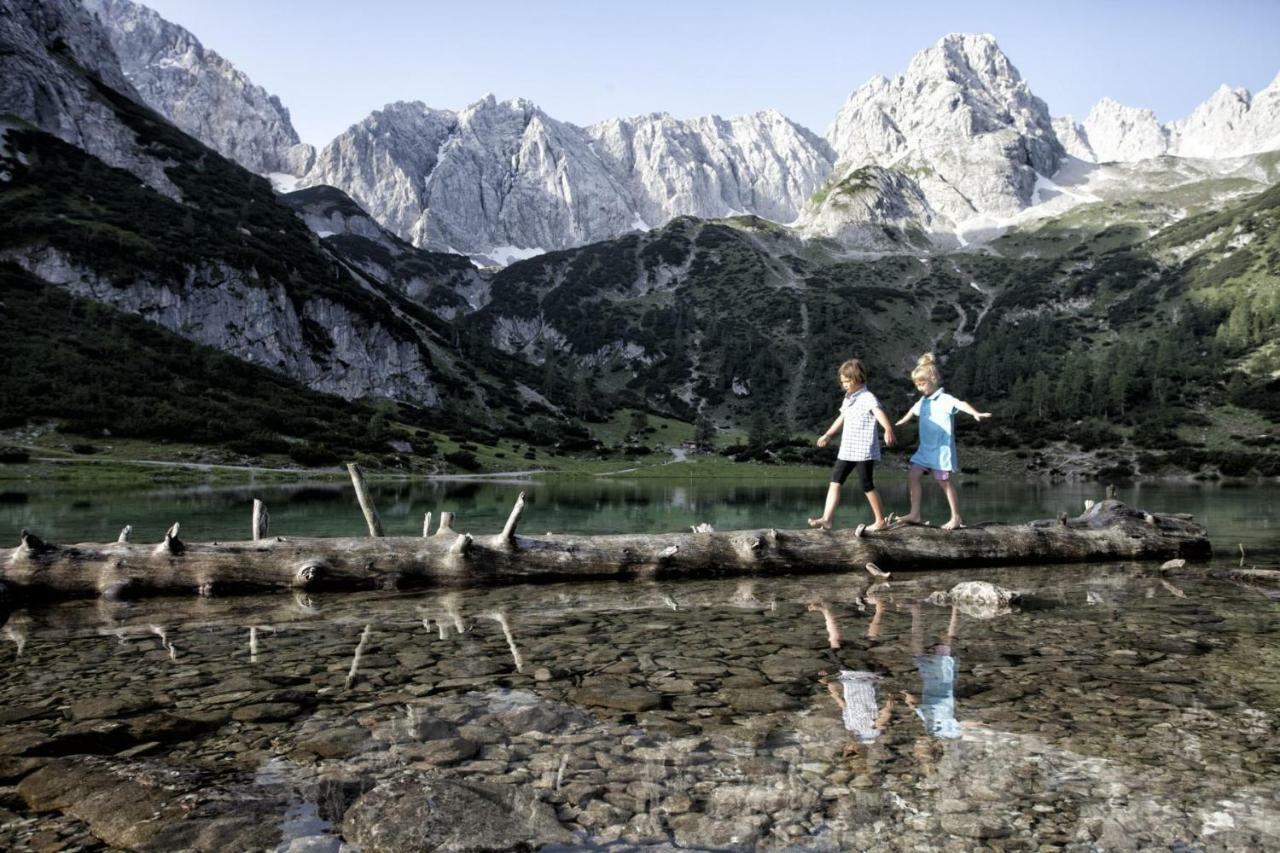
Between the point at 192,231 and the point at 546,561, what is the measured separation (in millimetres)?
155819

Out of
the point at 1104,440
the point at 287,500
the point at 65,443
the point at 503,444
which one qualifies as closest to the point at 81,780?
the point at 287,500

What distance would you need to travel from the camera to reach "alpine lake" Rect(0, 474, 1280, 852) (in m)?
4.92

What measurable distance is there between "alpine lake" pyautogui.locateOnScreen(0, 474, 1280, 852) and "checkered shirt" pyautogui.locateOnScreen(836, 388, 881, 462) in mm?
3519

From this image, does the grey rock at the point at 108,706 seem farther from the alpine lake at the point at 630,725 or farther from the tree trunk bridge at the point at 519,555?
the tree trunk bridge at the point at 519,555

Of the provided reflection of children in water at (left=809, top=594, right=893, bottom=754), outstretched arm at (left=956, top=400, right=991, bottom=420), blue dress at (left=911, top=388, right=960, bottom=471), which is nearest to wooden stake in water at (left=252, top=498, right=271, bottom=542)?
reflection of children in water at (left=809, top=594, right=893, bottom=754)

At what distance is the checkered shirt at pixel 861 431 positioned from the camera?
626 inches

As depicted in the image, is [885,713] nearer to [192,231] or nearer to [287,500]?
[287,500]

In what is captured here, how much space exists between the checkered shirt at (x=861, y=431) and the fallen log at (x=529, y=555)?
1997 millimetres

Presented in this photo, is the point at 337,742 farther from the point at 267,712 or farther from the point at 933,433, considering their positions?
the point at 933,433

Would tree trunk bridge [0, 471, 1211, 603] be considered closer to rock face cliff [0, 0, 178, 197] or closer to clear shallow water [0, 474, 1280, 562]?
clear shallow water [0, 474, 1280, 562]

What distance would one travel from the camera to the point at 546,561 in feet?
50.9

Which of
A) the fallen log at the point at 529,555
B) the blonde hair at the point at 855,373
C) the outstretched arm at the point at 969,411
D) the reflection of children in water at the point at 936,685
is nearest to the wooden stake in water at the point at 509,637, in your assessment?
the fallen log at the point at 529,555

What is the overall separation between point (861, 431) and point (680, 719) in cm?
1052

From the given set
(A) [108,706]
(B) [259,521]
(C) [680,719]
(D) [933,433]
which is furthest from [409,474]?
(C) [680,719]
